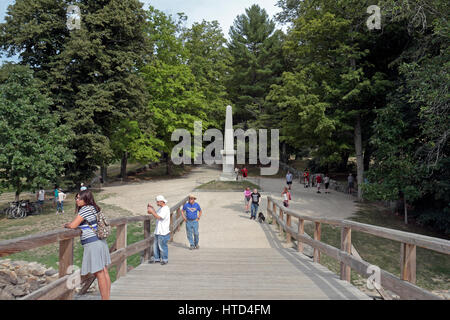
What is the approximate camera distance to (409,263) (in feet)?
11.0

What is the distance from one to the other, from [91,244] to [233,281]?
86.4 inches

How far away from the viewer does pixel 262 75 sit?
4244 centimetres

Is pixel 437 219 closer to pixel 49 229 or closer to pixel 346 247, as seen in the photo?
pixel 346 247

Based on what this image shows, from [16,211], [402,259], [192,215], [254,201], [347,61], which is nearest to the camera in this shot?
[402,259]

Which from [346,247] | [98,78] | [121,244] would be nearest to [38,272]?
[121,244]

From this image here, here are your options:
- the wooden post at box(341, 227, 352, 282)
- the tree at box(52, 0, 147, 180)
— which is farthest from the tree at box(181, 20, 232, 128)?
the wooden post at box(341, 227, 352, 282)

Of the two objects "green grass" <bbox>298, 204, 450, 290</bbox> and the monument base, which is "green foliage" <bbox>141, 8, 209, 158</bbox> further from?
"green grass" <bbox>298, 204, 450, 290</bbox>

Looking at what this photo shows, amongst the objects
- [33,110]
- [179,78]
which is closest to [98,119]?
[33,110]

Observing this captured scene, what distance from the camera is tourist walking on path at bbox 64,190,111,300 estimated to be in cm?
375

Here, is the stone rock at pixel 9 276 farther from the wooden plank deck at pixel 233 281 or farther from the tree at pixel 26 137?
the tree at pixel 26 137

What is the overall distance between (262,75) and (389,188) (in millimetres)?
30299
